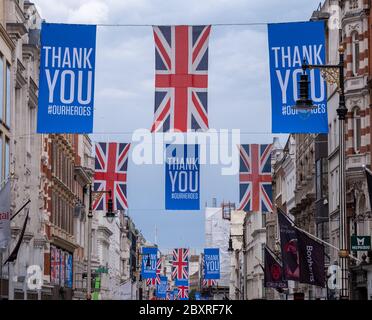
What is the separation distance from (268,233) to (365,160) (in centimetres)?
5345

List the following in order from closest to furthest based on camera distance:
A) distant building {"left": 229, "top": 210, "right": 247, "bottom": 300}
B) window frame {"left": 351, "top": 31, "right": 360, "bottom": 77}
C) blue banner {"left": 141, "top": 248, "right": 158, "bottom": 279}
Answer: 1. window frame {"left": 351, "top": 31, "right": 360, "bottom": 77}
2. blue banner {"left": 141, "top": 248, "right": 158, "bottom": 279}
3. distant building {"left": 229, "top": 210, "right": 247, "bottom": 300}

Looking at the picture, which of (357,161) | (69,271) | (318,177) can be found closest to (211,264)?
(69,271)

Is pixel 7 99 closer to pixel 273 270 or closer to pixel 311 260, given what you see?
pixel 273 270

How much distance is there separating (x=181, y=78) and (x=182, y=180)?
1121cm

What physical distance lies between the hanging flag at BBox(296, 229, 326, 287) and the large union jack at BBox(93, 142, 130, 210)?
16.7 m

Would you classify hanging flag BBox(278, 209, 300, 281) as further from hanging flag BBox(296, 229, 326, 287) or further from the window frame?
the window frame

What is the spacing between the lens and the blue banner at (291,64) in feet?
83.9

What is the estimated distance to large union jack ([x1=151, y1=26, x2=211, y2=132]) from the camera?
2608 centimetres

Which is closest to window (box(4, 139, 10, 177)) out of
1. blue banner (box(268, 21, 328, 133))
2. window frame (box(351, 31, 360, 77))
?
window frame (box(351, 31, 360, 77))

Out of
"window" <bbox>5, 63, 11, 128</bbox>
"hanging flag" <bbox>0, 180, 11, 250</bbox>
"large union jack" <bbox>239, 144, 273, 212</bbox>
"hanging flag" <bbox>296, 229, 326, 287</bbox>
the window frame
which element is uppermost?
the window frame

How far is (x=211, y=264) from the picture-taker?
103 meters

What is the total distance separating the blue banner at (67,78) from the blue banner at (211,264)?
247 feet
